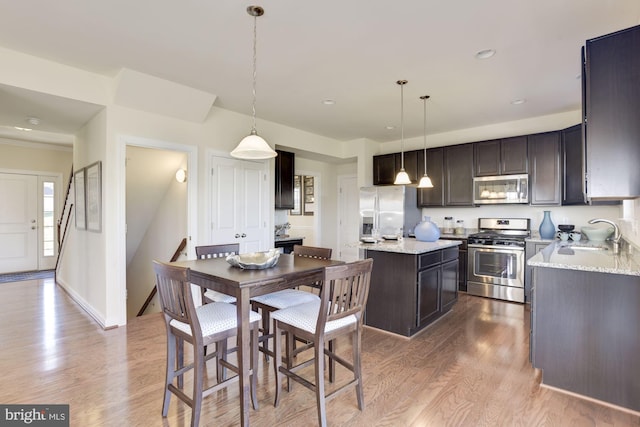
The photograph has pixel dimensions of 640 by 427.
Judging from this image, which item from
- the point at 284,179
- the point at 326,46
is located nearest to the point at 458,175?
the point at 284,179

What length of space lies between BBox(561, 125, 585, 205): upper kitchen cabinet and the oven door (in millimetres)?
938

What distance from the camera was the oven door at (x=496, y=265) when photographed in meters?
4.50

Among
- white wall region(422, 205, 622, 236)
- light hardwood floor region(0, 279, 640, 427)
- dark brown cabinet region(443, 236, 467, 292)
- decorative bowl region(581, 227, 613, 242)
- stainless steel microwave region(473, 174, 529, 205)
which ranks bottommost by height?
light hardwood floor region(0, 279, 640, 427)

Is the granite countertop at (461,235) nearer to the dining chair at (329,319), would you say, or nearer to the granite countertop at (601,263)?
the granite countertop at (601,263)

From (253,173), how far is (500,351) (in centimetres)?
367

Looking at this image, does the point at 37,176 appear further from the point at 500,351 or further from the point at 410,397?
the point at 500,351

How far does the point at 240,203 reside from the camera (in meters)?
4.59

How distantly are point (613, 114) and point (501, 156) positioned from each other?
10.2 feet

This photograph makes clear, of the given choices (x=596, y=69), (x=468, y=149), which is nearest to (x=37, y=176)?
(x=468, y=149)

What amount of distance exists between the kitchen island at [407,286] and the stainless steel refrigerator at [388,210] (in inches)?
67.9

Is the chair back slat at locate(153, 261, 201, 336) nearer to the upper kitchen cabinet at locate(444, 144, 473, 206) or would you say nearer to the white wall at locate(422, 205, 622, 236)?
the upper kitchen cabinet at locate(444, 144, 473, 206)

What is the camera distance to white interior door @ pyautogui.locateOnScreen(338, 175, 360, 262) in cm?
707

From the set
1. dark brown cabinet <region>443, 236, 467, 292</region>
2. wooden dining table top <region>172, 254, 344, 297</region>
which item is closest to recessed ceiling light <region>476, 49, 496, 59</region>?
wooden dining table top <region>172, 254, 344, 297</region>

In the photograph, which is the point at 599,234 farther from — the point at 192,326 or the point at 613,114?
the point at 192,326
